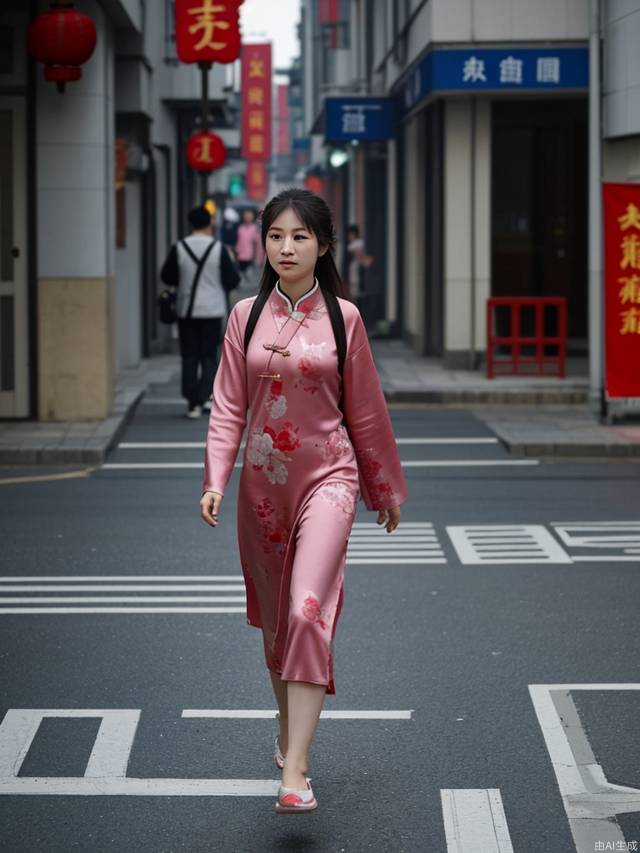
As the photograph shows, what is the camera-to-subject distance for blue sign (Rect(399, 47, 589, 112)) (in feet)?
65.0

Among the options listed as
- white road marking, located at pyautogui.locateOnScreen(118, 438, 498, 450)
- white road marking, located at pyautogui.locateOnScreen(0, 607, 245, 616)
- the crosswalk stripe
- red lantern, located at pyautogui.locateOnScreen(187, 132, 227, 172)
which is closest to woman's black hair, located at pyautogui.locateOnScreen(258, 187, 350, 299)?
white road marking, located at pyautogui.locateOnScreen(0, 607, 245, 616)

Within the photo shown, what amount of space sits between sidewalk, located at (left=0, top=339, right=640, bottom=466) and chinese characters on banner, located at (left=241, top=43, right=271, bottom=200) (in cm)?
4680

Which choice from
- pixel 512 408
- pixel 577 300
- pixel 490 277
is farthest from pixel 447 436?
pixel 577 300

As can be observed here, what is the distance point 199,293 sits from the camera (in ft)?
53.6

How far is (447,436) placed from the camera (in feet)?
49.6

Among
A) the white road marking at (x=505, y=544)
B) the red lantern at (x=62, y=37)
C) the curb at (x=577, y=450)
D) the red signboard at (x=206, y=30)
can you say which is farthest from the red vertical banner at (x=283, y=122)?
the white road marking at (x=505, y=544)

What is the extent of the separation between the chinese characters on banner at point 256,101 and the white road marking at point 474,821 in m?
64.1

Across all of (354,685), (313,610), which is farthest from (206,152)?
(313,610)

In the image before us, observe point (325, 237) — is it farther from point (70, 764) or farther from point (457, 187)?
point (457, 187)

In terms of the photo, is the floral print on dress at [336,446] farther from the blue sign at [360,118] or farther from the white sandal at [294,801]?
the blue sign at [360,118]

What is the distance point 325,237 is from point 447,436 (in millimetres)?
9792

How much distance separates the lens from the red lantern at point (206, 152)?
80.4ft

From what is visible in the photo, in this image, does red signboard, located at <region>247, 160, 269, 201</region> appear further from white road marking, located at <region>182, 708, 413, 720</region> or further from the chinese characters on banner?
white road marking, located at <region>182, 708, 413, 720</region>

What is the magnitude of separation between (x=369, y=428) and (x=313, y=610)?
0.62 metres
